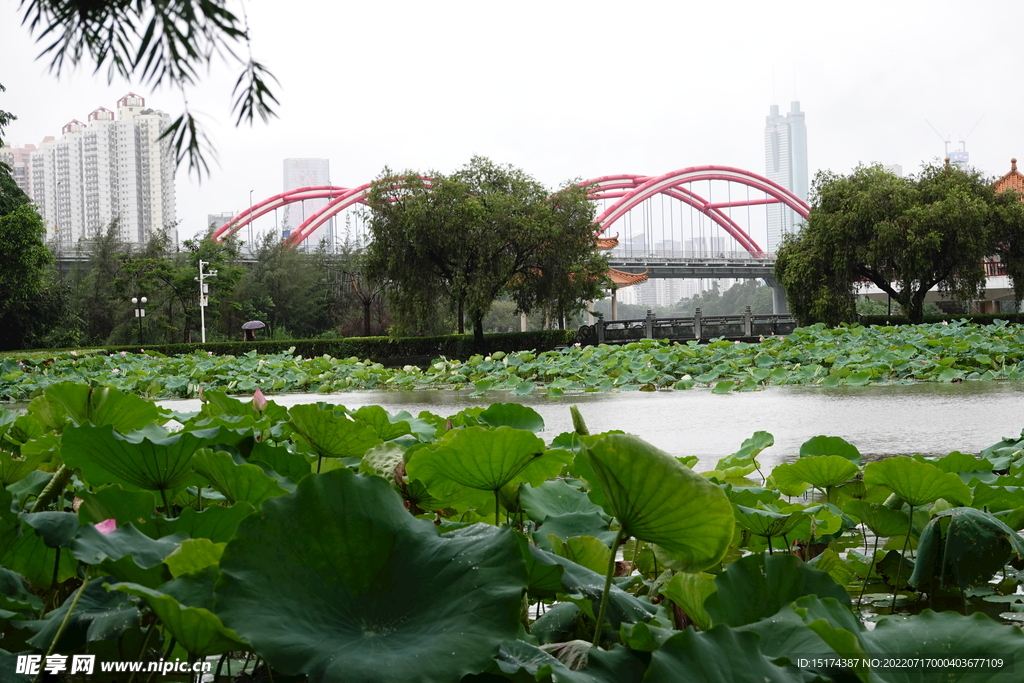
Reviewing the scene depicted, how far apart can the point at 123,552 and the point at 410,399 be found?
6.05m

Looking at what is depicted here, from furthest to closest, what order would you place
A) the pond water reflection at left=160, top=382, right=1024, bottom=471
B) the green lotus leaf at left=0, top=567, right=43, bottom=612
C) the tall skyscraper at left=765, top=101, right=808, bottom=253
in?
1. the tall skyscraper at left=765, top=101, right=808, bottom=253
2. the pond water reflection at left=160, top=382, right=1024, bottom=471
3. the green lotus leaf at left=0, top=567, right=43, bottom=612

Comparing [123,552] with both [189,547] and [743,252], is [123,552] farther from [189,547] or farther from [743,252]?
[743,252]

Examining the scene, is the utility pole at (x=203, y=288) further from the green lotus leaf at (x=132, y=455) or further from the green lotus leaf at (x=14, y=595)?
the green lotus leaf at (x=14, y=595)

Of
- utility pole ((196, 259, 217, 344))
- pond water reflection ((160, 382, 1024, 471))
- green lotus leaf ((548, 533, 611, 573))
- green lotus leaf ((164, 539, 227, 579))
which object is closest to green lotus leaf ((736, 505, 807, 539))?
green lotus leaf ((548, 533, 611, 573))

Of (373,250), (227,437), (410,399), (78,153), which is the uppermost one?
(373,250)

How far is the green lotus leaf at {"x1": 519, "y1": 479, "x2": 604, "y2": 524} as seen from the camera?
1.11 meters

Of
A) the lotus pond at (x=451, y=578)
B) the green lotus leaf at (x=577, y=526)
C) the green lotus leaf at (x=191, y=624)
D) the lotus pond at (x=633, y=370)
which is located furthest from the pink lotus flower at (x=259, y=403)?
the lotus pond at (x=633, y=370)

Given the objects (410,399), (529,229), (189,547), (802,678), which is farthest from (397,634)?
(529,229)

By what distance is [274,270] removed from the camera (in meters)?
37.5

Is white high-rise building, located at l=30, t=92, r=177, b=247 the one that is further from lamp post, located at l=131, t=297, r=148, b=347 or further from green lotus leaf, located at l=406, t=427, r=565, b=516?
lamp post, located at l=131, t=297, r=148, b=347

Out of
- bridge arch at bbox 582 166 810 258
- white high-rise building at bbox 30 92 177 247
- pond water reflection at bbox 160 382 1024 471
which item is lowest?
pond water reflection at bbox 160 382 1024 471

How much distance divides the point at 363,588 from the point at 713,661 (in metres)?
0.26

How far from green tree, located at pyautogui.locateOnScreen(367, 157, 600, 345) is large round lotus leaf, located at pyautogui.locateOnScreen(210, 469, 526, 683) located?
17.1 meters

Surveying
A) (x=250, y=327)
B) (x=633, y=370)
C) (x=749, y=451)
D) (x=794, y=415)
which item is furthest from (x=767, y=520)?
(x=250, y=327)
